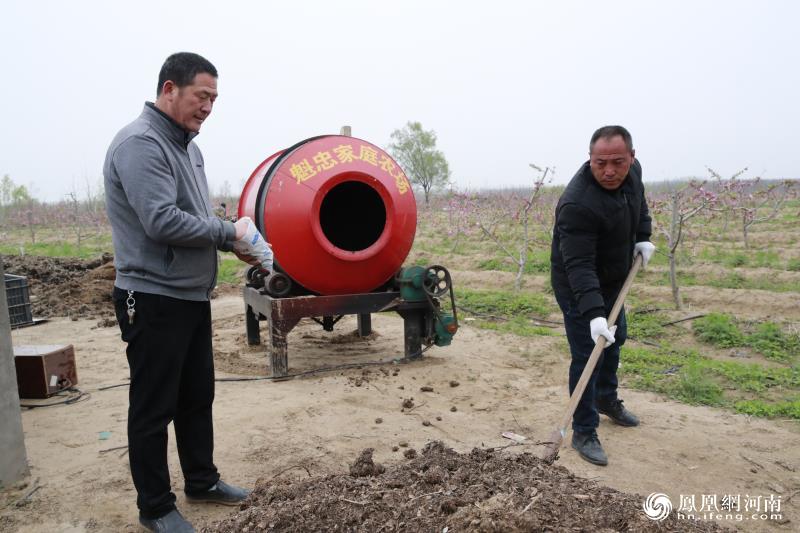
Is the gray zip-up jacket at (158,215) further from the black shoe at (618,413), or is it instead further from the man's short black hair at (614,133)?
the black shoe at (618,413)

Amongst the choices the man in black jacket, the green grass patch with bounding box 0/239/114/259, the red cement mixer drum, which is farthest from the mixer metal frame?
the green grass patch with bounding box 0/239/114/259

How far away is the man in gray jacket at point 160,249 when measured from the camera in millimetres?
2279

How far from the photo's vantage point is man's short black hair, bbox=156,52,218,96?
2383 millimetres

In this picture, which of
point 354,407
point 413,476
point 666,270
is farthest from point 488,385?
point 666,270

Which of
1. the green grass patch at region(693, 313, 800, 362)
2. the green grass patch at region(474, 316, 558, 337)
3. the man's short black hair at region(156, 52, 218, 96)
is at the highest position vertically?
the man's short black hair at region(156, 52, 218, 96)

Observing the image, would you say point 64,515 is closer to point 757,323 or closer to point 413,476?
point 413,476

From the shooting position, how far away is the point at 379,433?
144 inches

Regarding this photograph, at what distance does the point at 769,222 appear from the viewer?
54.7ft

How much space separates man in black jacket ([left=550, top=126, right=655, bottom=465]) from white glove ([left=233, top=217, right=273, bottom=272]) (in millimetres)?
1679

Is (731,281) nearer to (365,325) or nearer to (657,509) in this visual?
(365,325)

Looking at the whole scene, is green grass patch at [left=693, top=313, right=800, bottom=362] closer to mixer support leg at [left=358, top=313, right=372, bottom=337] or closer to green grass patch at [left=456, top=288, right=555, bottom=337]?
green grass patch at [left=456, top=288, right=555, bottom=337]

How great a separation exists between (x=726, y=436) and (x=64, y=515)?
3851 mm

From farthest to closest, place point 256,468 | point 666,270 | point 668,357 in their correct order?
point 666,270
point 668,357
point 256,468
